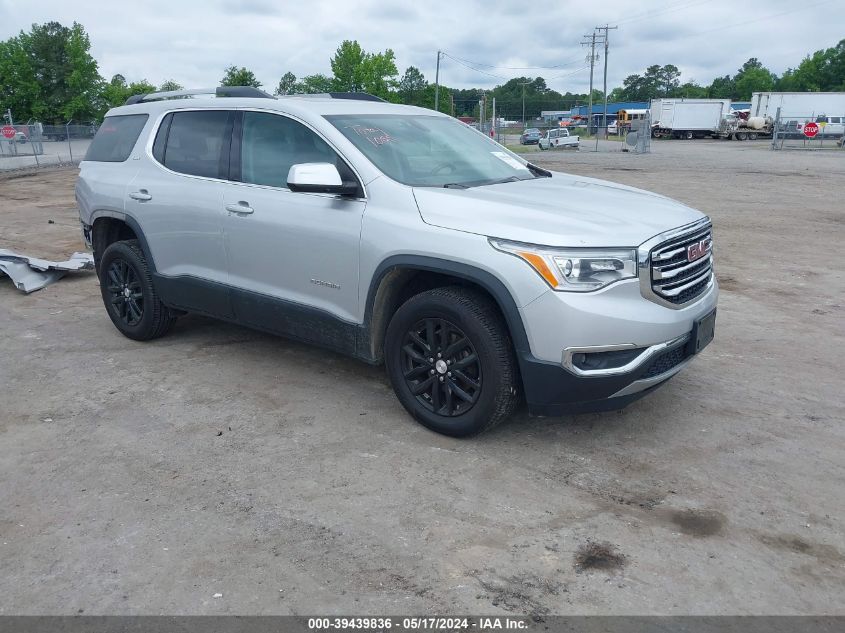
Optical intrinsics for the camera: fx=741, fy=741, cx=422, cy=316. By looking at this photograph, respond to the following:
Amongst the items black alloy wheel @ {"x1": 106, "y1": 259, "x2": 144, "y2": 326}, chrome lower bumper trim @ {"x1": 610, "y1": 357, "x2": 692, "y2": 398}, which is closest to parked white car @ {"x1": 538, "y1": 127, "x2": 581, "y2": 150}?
black alloy wheel @ {"x1": 106, "y1": 259, "x2": 144, "y2": 326}

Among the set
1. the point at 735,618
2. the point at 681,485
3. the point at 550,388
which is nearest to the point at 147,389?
the point at 550,388

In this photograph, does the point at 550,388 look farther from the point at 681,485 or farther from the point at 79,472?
the point at 79,472

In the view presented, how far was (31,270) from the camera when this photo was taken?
823 centimetres

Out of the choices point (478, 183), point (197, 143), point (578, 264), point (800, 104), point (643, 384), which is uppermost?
point (800, 104)

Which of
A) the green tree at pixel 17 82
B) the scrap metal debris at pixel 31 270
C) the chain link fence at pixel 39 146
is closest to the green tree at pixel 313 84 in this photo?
the green tree at pixel 17 82

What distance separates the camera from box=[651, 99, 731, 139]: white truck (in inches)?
2121

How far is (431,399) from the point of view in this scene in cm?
418

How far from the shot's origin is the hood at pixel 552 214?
367cm

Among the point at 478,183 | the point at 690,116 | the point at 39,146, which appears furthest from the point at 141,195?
the point at 690,116

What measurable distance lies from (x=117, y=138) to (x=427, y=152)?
288 cm

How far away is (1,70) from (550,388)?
8046cm

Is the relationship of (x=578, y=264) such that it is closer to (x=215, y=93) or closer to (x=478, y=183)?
(x=478, y=183)

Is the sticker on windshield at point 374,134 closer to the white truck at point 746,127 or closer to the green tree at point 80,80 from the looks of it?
the white truck at point 746,127

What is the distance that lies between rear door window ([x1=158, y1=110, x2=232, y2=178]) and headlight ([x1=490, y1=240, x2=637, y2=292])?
249 cm
